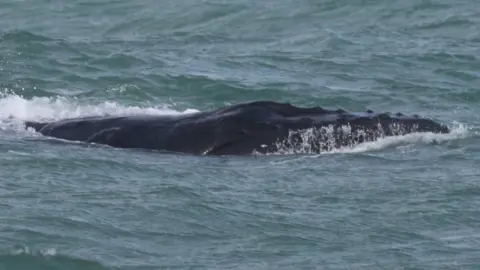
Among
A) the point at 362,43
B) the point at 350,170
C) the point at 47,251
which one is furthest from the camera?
the point at 362,43

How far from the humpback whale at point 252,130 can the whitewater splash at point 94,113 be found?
63 mm

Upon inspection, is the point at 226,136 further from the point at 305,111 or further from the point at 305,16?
the point at 305,16

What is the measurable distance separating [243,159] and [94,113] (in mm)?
4002

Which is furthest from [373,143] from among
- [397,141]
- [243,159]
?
[243,159]

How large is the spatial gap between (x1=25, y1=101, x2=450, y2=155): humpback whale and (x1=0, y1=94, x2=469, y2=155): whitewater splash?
0.06 metres

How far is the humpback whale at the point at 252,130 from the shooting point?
52.1ft

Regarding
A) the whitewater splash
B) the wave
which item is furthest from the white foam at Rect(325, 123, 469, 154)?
the wave

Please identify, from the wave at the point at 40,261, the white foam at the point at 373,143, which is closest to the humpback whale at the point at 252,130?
the white foam at the point at 373,143

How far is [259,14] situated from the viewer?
94.0 ft

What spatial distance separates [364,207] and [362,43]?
12087mm

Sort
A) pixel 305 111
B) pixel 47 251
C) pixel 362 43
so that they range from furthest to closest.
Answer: pixel 362 43, pixel 305 111, pixel 47 251

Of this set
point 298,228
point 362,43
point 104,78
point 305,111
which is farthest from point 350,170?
point 362,43

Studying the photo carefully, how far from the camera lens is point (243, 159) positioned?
15656 mm

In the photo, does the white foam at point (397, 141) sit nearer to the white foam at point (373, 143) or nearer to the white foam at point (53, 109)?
the white foam at point (373, 143)
